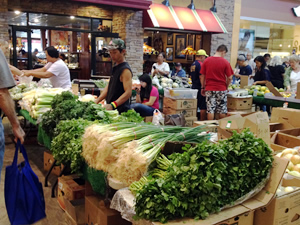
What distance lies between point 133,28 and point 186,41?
13.8 feet

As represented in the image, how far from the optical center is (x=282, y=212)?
2.13 metres

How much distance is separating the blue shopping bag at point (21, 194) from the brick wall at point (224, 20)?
11081 millimetres

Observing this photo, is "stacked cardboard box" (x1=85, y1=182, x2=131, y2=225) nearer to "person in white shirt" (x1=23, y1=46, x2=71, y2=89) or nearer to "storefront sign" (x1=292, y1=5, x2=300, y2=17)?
"person in white shirt" (x1=23, y1=46, x2=71, y2=89)

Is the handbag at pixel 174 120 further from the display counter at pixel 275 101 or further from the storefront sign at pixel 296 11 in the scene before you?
the storefront sign at pixel 296 11

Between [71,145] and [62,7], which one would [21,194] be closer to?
[71,145]

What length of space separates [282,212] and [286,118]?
2.44m

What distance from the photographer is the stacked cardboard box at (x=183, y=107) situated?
7.58 meters

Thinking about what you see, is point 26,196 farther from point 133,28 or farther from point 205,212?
point 133,28

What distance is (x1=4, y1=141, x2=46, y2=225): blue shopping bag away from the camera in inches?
118

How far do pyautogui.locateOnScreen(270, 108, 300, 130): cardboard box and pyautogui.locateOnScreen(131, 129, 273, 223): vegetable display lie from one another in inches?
92.5

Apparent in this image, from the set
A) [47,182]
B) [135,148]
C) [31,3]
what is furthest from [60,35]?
[135,148]

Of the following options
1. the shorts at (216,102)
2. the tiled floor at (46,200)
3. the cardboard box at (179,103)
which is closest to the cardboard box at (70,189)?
the tiled floor at (46,200)

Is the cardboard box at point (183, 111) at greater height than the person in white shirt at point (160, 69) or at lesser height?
lesser

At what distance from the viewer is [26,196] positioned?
10.0ft
